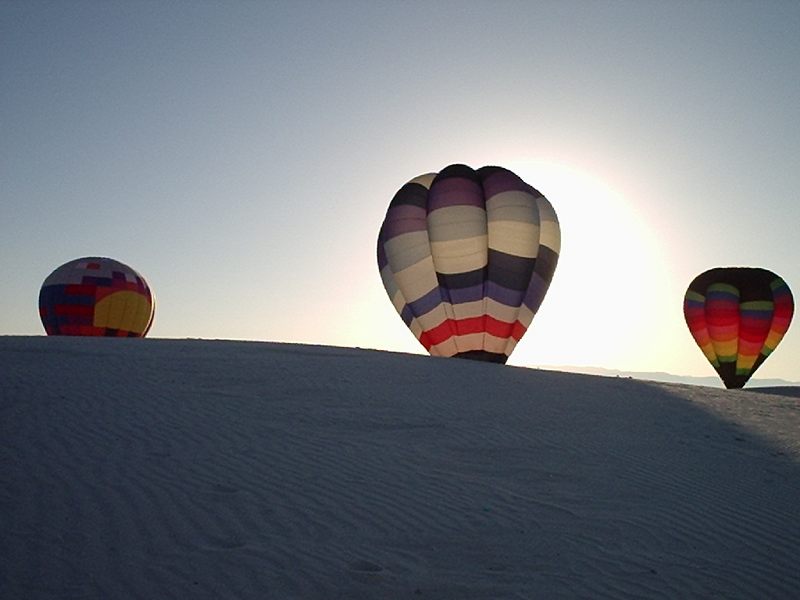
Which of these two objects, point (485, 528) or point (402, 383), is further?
point (402, 383)

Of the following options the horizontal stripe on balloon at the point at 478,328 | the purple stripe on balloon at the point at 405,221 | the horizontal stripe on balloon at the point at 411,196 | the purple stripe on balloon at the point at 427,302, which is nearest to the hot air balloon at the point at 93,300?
the purple stripe on balloon at the point at 405,221

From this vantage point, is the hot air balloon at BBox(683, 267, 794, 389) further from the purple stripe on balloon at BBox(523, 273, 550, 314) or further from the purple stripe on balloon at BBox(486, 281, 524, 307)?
the purple stripe on balloon at BBox(486, 281, 524, 307)

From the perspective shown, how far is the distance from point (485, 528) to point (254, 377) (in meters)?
5.67

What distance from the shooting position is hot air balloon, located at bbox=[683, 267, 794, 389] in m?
22.5

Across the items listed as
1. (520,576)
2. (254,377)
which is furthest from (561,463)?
(254,377)

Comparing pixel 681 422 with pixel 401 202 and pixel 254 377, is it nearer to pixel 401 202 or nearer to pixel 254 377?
pixel 254 377

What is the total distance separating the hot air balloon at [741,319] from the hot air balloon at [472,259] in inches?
418

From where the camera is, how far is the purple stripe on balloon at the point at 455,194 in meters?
15.1

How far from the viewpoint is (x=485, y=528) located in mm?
4355

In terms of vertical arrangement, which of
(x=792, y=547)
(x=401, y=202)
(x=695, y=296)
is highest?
(x=401, y=202)

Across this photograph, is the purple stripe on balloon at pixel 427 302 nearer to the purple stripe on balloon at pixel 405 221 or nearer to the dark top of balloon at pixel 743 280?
the purple stripe on balloon at pixel 405 221

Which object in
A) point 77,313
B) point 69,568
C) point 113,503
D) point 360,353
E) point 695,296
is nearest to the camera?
point 69,568

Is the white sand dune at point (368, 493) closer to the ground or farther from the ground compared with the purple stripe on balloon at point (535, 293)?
closer to the ground

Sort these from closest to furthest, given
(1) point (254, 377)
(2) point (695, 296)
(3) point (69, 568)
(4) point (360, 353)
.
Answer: (3) point (69, 568), (1) point (254, 377), (4) point (360, 353), (2) point (695, 296)
